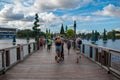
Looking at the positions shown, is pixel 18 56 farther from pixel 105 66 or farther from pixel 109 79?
pixel 109 79

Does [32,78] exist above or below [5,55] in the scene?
below

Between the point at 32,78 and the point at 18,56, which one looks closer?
the point at 32,78

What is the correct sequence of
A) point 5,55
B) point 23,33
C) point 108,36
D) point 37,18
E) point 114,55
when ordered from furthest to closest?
point 108,36, point 23,33, point 37,18, point 5,55, point 114,55

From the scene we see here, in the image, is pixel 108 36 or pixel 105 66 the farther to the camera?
pixel 108 36

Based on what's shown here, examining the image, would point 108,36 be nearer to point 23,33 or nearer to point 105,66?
point 23,33

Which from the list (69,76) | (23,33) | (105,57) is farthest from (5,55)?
(23,33)

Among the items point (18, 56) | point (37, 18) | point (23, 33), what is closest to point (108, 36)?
point (23, 33)

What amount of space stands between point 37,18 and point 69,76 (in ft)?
218

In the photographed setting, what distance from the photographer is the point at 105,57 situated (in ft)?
40.1

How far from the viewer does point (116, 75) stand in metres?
10.2

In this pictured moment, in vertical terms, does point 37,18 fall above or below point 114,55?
above

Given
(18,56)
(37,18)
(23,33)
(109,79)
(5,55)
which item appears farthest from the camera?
(23,33)

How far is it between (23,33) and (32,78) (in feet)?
333

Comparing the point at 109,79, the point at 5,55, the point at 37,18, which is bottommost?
the point at 109,79
